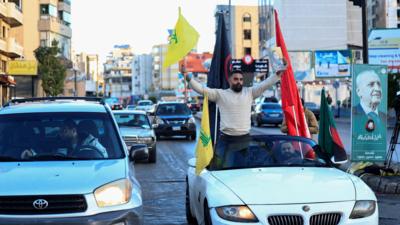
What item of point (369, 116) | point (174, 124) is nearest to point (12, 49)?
point (174, 124)

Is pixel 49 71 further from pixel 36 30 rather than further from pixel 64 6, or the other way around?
pixel 64 6

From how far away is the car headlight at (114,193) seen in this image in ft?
18.6

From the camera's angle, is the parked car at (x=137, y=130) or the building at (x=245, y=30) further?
the building at (x=245, y=30)

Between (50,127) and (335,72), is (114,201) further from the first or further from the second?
(335,72)

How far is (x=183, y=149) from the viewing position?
74.1 feet

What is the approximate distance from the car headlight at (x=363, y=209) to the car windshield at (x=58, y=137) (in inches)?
96.9

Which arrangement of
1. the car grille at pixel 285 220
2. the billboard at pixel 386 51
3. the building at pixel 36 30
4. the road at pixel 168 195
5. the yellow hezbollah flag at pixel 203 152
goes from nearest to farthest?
the car grille at pixel 285 220 < the yellow hezbollah flag at pixel 203 152 < the road at pixel 168 195 < the billboard at pixel 386 51 < the building at pixel 36 30

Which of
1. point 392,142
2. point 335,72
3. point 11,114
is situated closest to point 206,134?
point 11,114

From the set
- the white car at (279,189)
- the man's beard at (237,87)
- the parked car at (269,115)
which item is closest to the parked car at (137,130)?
the man's beard at (237,87)

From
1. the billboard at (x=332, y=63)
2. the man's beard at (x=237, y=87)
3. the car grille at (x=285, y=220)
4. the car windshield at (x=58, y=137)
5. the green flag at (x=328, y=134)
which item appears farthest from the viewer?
the billboard at (x=332, y=63)

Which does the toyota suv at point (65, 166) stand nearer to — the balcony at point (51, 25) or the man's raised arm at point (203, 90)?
the man's raised arm at point (203, 90)

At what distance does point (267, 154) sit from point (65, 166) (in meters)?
2.41

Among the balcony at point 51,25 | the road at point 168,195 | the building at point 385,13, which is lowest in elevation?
the road at point 168,195

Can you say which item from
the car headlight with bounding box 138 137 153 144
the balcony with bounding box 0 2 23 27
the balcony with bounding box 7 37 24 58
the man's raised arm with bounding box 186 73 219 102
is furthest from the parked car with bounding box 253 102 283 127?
the man's raised arm with bounding box 186 73 219 102
